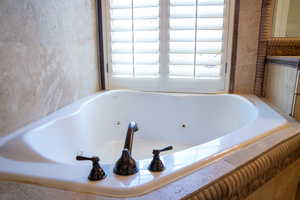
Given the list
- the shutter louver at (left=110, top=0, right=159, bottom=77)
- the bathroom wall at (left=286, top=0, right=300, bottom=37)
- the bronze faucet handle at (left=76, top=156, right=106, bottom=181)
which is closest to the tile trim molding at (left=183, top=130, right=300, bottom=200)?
the bronze faucet handle at (left=76, top=156, right=106, bottom=181)

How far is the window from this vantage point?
180 cm

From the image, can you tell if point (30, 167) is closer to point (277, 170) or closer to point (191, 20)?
point (277, 170)

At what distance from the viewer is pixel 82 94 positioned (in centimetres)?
182

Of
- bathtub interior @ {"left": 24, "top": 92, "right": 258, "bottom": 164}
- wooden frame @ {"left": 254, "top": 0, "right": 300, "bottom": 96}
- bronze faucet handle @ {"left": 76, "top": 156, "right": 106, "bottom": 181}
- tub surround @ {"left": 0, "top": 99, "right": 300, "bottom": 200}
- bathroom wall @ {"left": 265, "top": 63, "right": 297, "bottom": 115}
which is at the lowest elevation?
bathtub interior @ {"left": 24, "top": 92, "right": 258, "bottom": 164}

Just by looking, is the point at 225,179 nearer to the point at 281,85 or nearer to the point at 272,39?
the point at 281,85

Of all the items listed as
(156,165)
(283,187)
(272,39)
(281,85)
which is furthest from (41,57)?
(272,39)

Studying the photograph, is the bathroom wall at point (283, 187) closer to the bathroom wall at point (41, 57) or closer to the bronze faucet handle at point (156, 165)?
the bronze faucet handle at point (156, 165)

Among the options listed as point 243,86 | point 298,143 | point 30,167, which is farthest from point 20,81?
point 243,86

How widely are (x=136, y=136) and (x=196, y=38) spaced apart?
37.7 inches

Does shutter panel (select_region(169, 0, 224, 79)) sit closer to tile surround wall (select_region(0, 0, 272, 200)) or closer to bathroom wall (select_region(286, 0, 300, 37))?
tile surround wall (select_region(0, 0, 272, 200))

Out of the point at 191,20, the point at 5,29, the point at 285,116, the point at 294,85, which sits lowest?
the point at 285,116

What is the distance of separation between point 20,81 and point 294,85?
1480mm

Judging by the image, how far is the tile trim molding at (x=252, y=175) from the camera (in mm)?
667

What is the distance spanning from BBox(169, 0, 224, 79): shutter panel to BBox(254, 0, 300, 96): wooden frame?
30 cm
